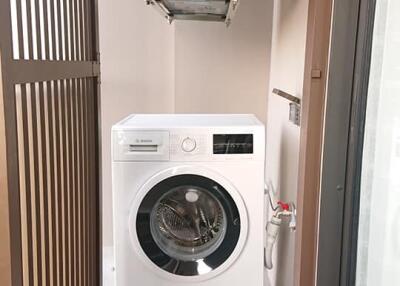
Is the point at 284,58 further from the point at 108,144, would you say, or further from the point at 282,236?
the point at 108,144

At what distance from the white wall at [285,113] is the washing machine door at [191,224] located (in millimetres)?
330

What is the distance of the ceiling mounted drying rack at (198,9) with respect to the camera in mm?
2381

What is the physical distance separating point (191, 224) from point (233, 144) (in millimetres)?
476

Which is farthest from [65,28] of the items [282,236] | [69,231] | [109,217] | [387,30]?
Answer: [109,217]

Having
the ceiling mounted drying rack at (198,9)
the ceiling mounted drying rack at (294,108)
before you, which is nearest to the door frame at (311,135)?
the ceiling mounted drying rack at (294,108)

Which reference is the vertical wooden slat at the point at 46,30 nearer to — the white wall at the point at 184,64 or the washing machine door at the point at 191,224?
the washing machine door at the point at 191,224

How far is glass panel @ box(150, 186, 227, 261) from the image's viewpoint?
2.18 m

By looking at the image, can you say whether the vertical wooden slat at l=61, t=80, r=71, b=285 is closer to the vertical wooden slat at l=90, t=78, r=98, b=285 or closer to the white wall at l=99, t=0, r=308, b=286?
the vertical wooden slat at l=90, t=78, r=98, b=285

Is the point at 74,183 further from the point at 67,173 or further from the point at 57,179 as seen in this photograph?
the point at 57,179

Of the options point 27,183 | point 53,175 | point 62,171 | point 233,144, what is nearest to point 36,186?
point 27,183

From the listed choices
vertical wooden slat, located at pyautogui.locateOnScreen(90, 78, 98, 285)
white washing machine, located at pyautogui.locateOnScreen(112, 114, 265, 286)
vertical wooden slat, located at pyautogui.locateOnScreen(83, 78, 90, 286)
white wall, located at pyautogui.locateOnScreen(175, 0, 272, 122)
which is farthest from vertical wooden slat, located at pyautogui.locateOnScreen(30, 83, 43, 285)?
white wall, located at pyautogui.locateOnScreen(175, 0, 272, 122)

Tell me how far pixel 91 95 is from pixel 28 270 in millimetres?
978

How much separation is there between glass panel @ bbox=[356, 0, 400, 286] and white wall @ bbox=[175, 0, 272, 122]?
5.58 feet

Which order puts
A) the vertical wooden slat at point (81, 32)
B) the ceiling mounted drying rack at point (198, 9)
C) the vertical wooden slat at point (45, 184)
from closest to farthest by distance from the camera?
1. the vertical wooden slat at point (45, 184)
2. the vertical wooden slat at point (81, 32)
3. the ceiling mounted drying rack at point (198, 9)
